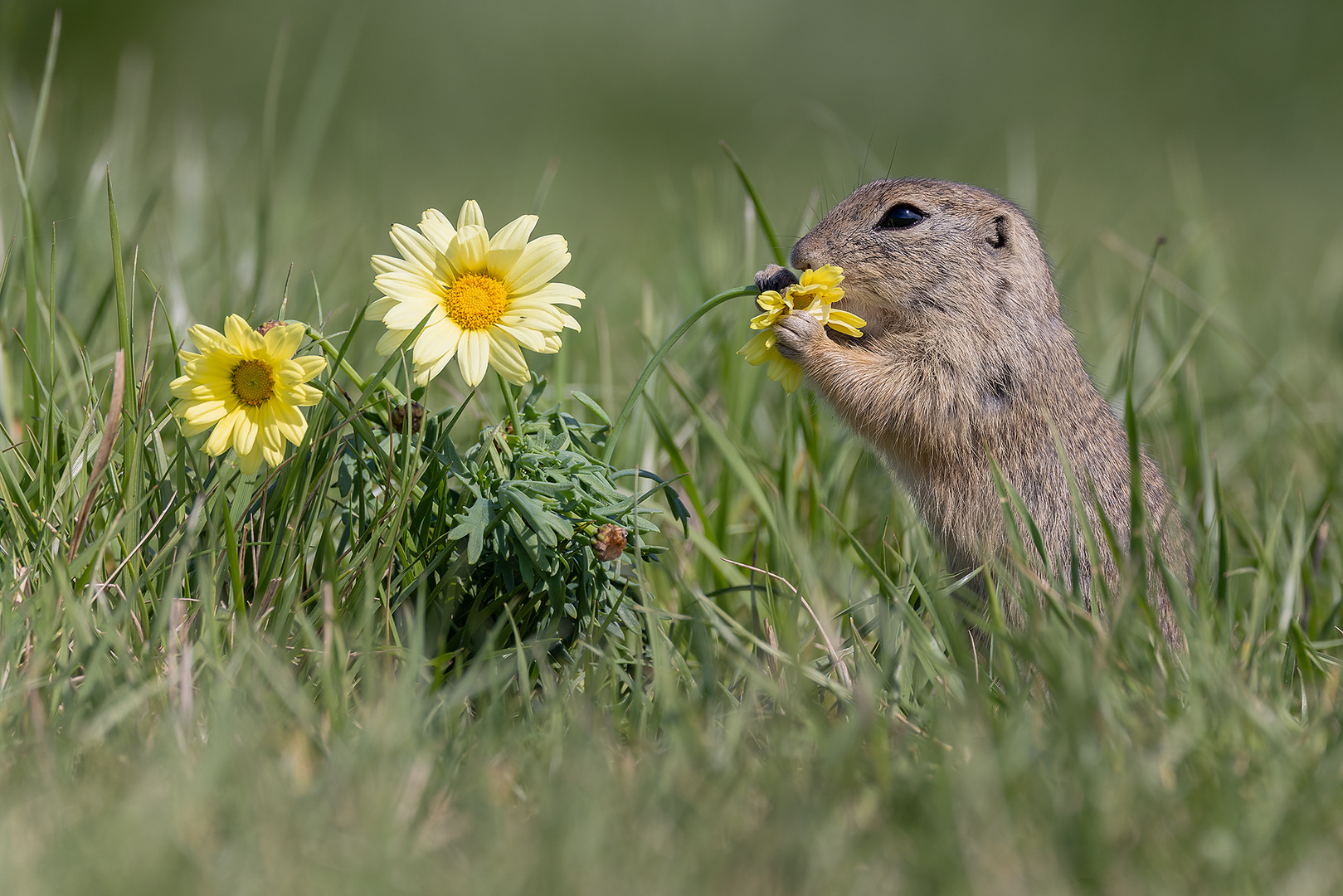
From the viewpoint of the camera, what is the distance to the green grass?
151 centimetres

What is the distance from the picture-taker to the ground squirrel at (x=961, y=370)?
2.79 metres

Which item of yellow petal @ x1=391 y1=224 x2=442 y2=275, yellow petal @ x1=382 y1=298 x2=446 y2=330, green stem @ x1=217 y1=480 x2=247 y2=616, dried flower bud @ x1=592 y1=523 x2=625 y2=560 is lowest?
green stem @ x1=217 y1=480 x2=247 y2=616

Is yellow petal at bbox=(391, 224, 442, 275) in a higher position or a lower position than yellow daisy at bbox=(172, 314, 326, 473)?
higher

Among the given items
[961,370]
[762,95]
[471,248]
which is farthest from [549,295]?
[762,95]

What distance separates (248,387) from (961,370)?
68.6 inches

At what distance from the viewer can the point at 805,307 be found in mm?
2635

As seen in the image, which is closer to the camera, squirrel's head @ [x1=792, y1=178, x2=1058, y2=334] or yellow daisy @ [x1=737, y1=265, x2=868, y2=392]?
yellow daisy @ [x1=737, y1=265, x2=868, y2=392]

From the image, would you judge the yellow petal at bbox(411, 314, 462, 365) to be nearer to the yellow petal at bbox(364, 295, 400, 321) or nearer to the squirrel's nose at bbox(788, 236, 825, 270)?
the yellow petal at bbox(364, 295, 400, 321)

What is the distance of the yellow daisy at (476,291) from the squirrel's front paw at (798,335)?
735 mm

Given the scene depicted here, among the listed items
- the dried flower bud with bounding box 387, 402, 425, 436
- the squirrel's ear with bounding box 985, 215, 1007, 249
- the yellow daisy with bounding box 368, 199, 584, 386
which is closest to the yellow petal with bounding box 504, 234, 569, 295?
the yellow daisy with bounding box 368, 199, 584, 386

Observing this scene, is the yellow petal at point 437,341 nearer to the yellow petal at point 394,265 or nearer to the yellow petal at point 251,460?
the yellow petal at point 394,265

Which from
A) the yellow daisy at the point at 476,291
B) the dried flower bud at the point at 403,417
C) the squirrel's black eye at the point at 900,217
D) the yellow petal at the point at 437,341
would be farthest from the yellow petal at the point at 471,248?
the squirrel's black eye at the point at 900,217

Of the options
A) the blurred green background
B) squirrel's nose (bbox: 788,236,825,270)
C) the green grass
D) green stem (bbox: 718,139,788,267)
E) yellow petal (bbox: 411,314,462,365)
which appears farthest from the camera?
the blurred green background

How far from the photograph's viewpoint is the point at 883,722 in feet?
6.19
